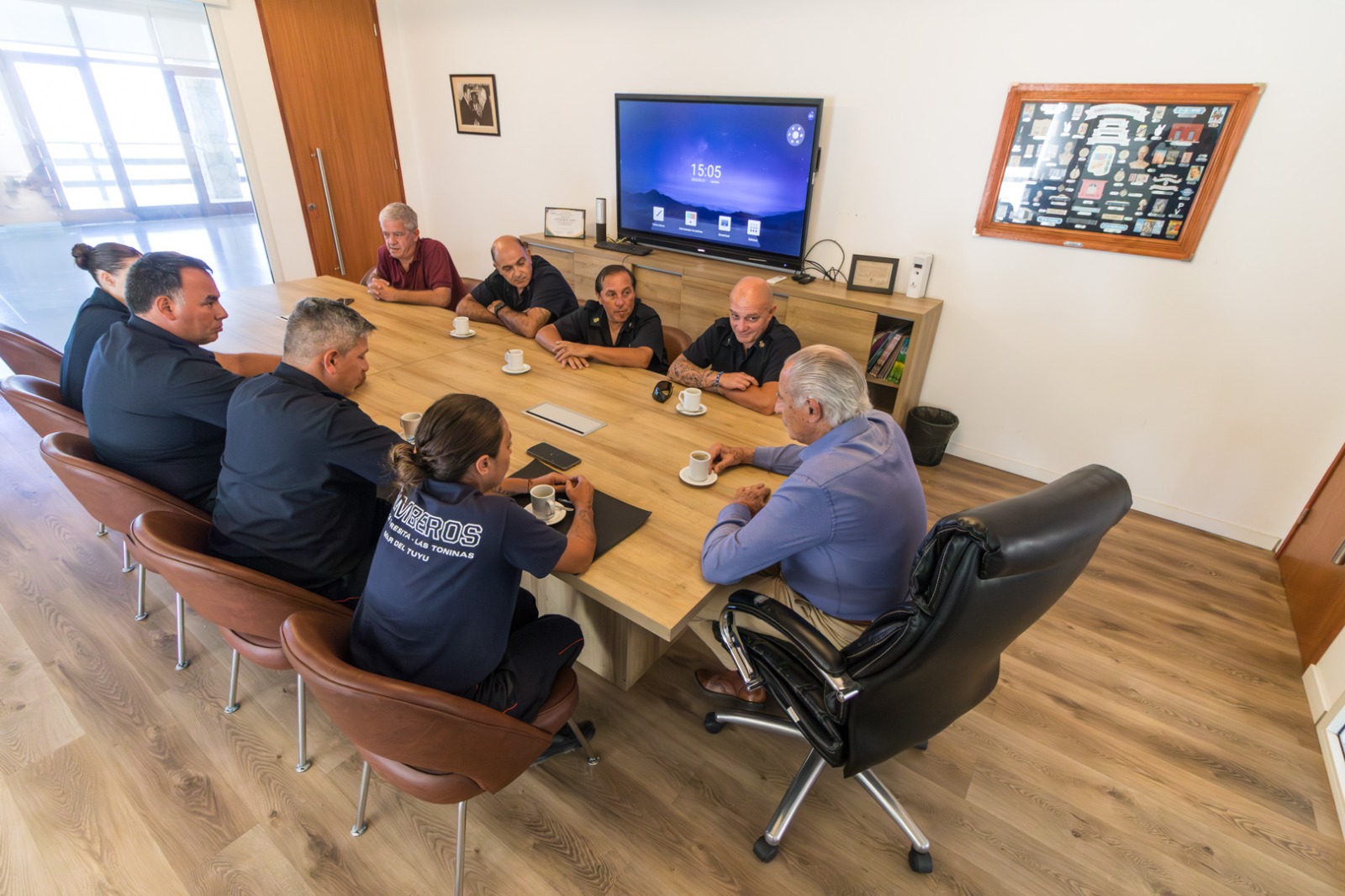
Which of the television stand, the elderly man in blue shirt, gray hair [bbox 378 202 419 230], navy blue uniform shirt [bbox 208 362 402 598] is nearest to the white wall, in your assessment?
the television stand

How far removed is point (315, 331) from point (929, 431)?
3.03 m

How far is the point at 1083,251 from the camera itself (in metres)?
2.91

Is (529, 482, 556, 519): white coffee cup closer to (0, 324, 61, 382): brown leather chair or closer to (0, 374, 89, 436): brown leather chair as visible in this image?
(0, 374, 89, 436): brown leather chair

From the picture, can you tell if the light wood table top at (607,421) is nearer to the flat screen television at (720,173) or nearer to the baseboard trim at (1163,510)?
the flat screen television at (720,173)

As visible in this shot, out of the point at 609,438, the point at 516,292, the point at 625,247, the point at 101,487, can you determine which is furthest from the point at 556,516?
the point at 625,247

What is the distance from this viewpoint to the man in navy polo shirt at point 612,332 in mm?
2518

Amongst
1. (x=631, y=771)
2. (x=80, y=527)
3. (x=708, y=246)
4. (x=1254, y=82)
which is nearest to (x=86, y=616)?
(x=80, y=527)

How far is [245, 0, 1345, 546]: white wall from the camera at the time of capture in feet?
8.02

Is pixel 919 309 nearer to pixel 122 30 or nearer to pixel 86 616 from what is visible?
pixel 86 616

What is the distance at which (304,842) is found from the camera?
1544 mm

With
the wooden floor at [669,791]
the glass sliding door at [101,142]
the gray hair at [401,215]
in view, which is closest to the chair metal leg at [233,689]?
the wooden floor at [669,791]

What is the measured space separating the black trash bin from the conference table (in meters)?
1.70

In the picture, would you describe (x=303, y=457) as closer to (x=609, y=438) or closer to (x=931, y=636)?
(x=609, y=438)

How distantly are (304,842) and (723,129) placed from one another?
3856mm
